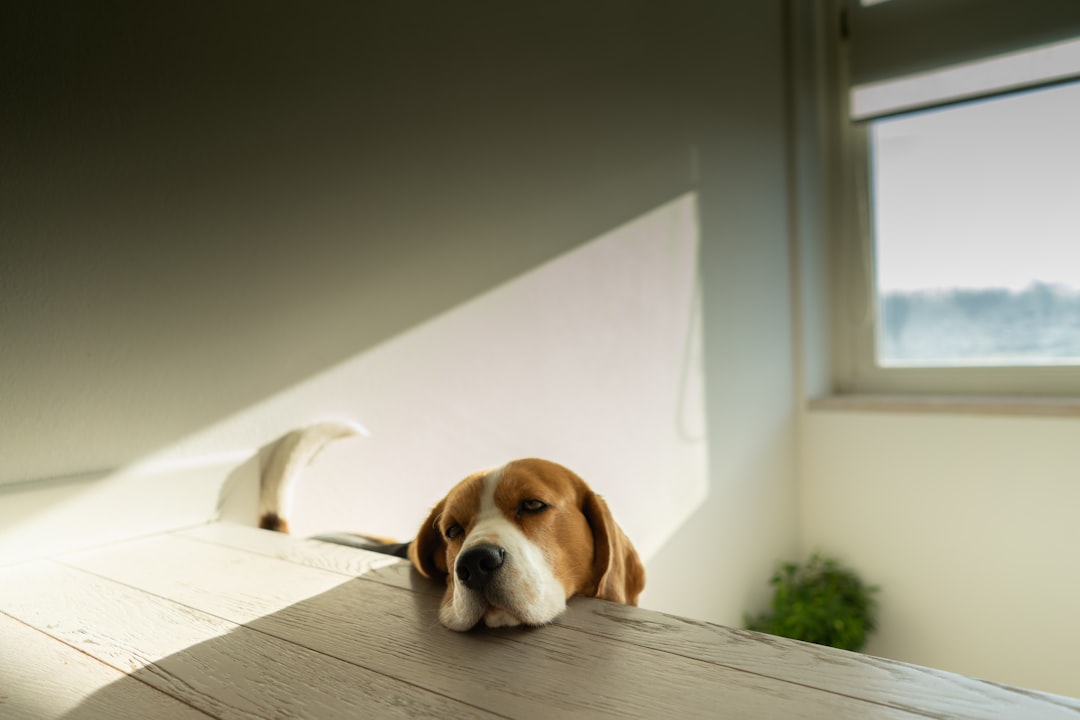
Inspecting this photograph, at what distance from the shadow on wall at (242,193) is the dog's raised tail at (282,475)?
0.36 feet

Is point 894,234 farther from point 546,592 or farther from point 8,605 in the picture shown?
point 8,605

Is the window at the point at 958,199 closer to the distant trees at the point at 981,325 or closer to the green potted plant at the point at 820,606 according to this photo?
the distant trees at the point at 981,325

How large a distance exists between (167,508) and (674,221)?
1.77m

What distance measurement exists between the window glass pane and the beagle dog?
2.36 m

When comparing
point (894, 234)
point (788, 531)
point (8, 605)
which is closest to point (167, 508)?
point (8, 605)

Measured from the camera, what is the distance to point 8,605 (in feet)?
3.20

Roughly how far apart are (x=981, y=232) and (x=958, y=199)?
16 centimetres

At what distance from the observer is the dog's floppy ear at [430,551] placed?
3.59ft

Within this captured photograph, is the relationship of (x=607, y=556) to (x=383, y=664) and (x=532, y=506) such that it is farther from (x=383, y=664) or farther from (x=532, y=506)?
(x=383, y=664)

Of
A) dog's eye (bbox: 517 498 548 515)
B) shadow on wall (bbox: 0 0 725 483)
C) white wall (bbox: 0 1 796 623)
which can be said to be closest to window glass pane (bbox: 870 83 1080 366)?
white wall (bbox: 0 1 796 623)

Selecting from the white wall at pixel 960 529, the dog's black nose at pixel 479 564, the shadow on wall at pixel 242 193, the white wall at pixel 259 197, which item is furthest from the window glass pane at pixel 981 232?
the dog's black nose at pixel 479 564

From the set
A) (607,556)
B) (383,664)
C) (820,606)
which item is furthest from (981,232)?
(383,664)

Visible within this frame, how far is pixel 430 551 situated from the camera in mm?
1116

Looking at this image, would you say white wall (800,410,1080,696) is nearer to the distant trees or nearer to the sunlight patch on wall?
the distant trees
